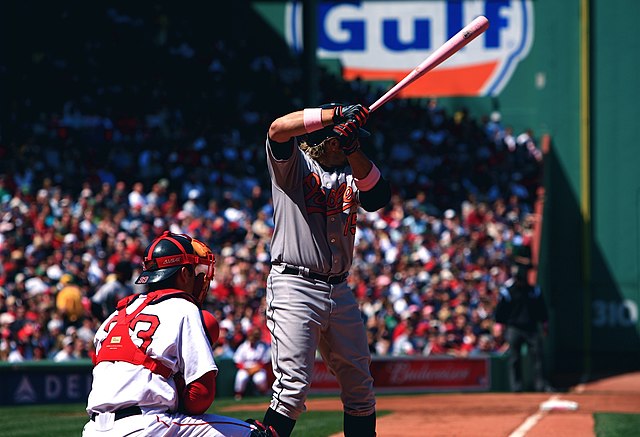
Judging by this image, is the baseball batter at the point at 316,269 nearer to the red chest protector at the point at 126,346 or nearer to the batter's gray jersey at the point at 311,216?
the batter's gray jersey at the point at 311,216

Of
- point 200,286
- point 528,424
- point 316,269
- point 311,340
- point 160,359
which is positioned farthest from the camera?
point 528,424

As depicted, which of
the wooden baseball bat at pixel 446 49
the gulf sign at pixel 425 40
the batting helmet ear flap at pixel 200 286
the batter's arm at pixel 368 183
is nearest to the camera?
the batting helmet ear flap at pixel 200 286

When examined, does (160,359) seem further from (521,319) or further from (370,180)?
(521,319)

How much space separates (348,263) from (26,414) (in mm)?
6160

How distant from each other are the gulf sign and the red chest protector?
2018 cm

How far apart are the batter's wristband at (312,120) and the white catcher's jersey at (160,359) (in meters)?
1.24

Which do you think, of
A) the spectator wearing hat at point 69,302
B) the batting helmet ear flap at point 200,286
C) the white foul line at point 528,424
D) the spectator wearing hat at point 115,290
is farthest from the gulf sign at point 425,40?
the batting helmet ear flap at point 200,286

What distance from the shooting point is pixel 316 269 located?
18.0ft

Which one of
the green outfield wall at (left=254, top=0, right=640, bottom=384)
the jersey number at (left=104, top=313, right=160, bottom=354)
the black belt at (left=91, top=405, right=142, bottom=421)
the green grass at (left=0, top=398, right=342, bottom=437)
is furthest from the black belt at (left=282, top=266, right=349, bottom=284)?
the green outfield wall at (left=254, top=0, right=640, bottom=384)

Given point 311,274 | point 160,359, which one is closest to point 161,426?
point 160,359

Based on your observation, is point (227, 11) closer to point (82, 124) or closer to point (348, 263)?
point (82, 124)

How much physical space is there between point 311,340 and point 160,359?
1.35 metres

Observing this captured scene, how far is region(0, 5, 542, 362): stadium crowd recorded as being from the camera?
50.8ft

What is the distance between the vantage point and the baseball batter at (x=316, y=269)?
5.32 metres
